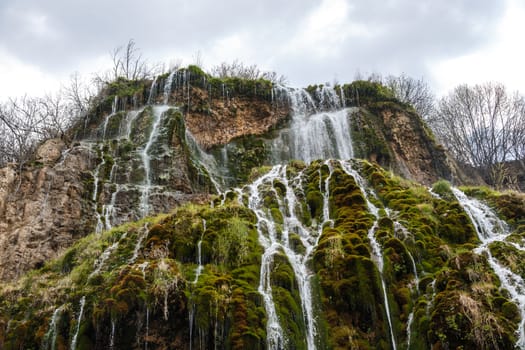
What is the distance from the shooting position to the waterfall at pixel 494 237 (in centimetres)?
884

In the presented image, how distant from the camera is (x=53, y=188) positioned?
18.3 metres

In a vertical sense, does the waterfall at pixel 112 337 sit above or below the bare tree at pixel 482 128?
below

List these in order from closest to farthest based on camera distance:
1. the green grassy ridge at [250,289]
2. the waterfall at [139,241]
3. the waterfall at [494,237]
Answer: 1. the waterfall at [494,237]
2. the green grassy ridge at [250,289]
3. the waterfall at [139,241]

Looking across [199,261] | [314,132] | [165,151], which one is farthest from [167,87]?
Result: [199,261]

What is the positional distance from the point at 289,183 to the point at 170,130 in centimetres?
891

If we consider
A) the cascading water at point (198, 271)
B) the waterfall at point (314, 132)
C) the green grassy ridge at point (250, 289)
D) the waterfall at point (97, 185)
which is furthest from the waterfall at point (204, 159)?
the cascading water at point (198, 271)

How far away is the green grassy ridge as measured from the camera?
355 inches

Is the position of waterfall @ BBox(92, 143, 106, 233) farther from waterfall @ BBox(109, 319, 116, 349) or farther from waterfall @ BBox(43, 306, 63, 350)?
waterfall @ BBox(109, 319, 116, 349)

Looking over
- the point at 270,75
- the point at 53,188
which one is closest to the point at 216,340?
the point at 53,188

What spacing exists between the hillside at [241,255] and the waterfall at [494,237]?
5cm

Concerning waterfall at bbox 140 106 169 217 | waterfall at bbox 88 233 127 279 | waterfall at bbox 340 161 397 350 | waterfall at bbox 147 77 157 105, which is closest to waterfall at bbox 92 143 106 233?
waterfall at bbox 140 106 169 217

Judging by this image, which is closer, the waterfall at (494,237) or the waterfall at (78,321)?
the waterfall at (494,237)

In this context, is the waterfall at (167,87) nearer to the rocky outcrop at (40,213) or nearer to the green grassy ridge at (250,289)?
the rocky outcrop at (40,213)

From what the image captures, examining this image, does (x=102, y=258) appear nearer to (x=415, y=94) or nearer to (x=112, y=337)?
(x=112, y=337)
